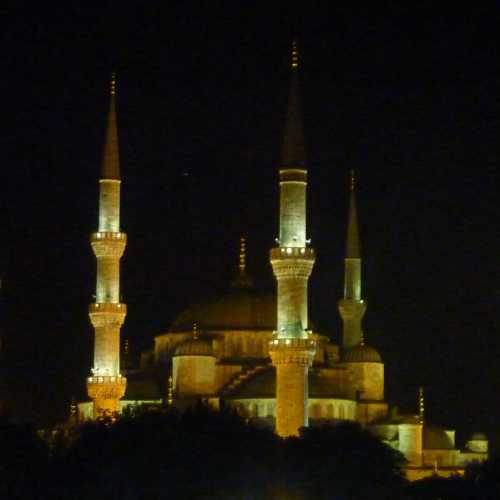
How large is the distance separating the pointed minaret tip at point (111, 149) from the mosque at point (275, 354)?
3 cm

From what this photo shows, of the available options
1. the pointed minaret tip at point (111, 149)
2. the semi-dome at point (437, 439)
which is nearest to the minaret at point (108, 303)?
the pointed minaret tip at point (111, 149)

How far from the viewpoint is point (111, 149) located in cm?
5703

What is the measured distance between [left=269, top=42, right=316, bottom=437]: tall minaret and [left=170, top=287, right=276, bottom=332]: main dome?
1289 cm

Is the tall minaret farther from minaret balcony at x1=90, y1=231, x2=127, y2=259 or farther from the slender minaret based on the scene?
the slender minaret

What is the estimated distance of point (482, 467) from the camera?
50.2 m

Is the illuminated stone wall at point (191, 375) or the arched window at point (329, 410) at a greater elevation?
the illuminated stone wall at point (191, 375)

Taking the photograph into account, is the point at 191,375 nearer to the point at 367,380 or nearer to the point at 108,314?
the point at 367,380

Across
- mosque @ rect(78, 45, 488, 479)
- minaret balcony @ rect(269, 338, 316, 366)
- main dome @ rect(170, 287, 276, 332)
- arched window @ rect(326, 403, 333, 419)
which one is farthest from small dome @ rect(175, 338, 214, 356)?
minaret balcony @ rect(269, 338, 316, 366)

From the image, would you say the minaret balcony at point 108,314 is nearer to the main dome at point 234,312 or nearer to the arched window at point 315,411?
the arched window at point 315,411

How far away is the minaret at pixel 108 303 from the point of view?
55844 mm

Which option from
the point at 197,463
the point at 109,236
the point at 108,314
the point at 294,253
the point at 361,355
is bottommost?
the point at 197,463

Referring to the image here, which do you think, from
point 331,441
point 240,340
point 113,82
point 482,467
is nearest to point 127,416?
point 331,441

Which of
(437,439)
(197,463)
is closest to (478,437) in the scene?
(437,439)

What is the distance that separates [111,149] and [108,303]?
3729mm
